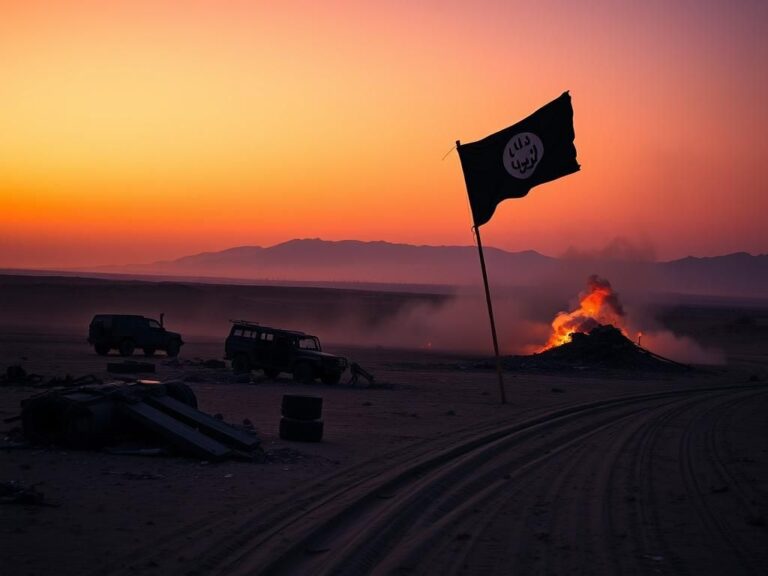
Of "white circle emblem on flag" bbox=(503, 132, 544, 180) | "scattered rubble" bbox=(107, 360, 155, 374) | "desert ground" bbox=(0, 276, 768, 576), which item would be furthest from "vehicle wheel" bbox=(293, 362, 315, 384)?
"white circle emblem on flag" bbox=(503, 132, 544, 180)

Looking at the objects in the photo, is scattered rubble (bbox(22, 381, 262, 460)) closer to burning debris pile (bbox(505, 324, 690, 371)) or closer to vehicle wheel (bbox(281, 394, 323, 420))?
vehicle wheel (bbox(281, 394, 323, 420))

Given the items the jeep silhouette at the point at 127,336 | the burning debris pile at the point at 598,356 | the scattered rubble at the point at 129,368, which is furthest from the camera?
the burning debris pile at the point at 598,356

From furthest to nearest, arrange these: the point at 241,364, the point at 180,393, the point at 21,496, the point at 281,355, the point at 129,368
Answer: the point at 241,364, the point at 281,355, the point at 129,368, the point at 180,393, the point at 21,496

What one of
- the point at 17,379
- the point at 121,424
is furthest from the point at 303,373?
the point at 121,424

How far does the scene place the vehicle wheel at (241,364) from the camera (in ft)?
106

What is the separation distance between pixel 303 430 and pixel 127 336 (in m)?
27.0

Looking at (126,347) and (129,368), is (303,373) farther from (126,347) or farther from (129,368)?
(126,347)

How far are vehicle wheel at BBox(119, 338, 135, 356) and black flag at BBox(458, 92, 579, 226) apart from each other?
72.5 feet

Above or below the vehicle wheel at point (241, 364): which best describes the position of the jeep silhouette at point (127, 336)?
above

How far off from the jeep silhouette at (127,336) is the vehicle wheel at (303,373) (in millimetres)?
11891

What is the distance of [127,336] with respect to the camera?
41.2 meters

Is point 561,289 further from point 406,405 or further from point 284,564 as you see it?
point 284,564

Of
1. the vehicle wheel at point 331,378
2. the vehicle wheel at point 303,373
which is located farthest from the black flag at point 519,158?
the vehicle wheel at point 303,373

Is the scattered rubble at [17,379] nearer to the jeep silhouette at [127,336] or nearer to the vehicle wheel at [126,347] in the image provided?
the jeep silhouette at [127,336]
